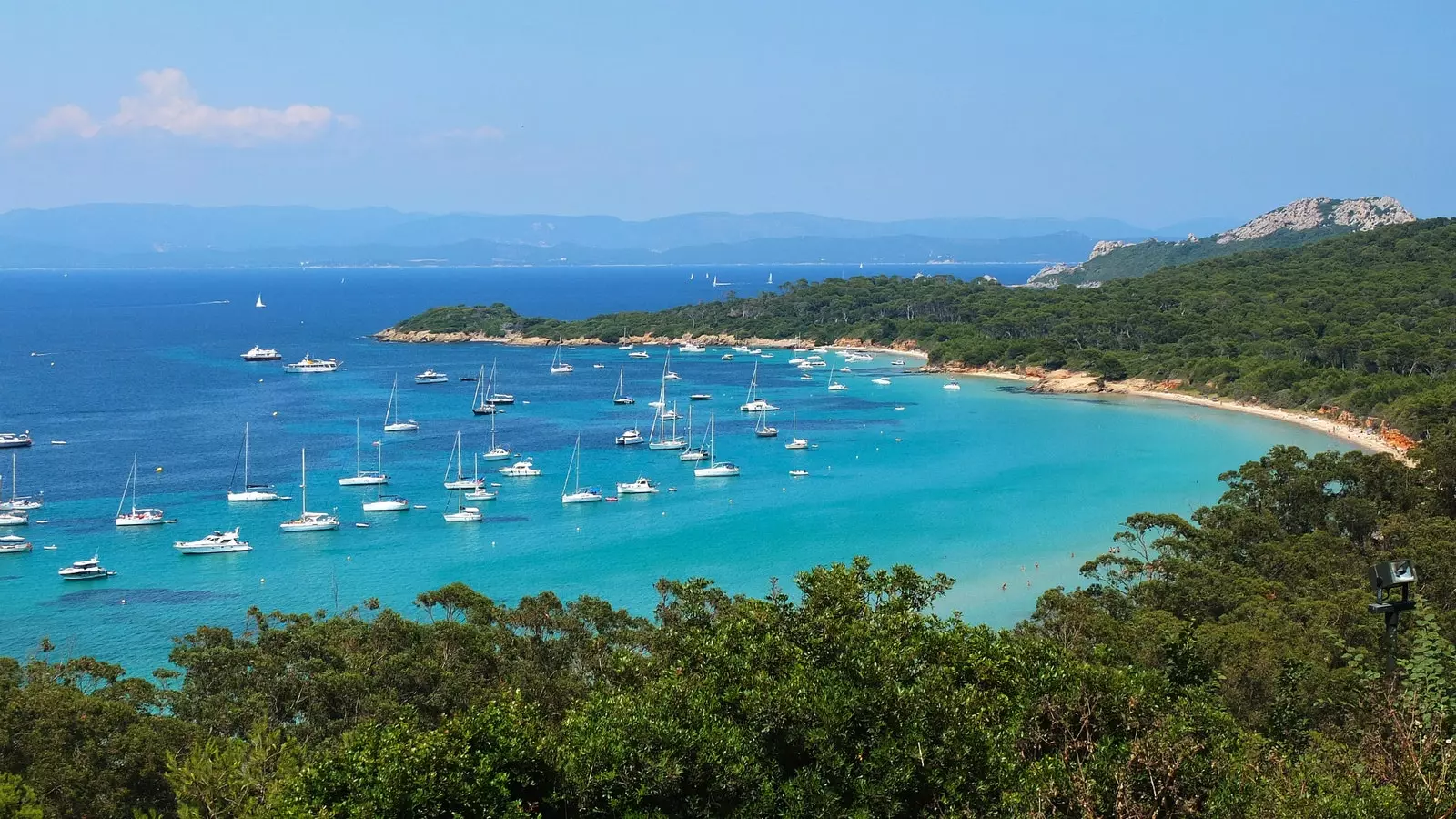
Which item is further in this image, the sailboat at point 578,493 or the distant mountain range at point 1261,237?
the distant mountain range at point 1261,237

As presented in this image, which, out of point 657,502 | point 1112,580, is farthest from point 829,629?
point 657,502

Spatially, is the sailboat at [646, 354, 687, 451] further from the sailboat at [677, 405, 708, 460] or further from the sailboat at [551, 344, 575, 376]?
the sailboat at [551, 344, 575, 376]

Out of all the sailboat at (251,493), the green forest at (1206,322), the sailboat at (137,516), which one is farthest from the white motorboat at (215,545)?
the green forest at (1206,322)

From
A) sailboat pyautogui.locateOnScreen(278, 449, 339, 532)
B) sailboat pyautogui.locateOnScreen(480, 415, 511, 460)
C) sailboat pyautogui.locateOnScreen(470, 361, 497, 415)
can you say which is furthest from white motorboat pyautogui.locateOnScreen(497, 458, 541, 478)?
sailboat pyautogui.locateOnScreen(470, 361, 497, 415)

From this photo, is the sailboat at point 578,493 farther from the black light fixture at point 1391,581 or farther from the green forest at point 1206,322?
the black light fixture at point 1391,581

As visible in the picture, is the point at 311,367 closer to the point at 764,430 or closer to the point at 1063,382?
the point at 764,430

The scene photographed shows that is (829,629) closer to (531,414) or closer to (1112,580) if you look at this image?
(1112,580)
